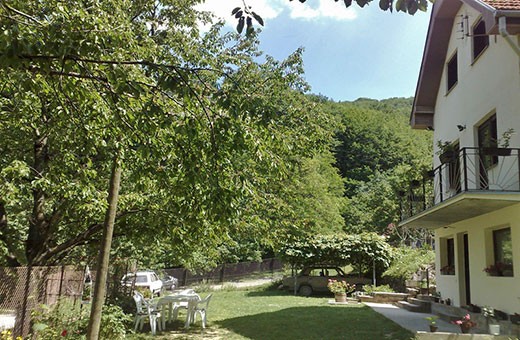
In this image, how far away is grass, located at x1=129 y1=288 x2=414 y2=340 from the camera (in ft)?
35.8

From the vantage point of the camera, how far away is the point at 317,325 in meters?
12.3

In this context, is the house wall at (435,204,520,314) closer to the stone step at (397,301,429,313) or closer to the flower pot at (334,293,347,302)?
the stone step at (397,301,429,313)

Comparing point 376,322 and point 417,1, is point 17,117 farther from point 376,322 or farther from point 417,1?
point 376,322

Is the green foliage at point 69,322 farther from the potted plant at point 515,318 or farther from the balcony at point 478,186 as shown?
the potted plant at point 515,318

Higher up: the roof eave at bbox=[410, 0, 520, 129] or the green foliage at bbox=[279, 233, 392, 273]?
the roof eave at bbox=[410, 0, 520, 129]

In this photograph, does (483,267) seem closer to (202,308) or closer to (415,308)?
(415,308)

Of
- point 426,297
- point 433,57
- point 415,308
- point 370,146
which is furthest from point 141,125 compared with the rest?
point 370,146

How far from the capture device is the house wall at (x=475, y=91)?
31.4 ft

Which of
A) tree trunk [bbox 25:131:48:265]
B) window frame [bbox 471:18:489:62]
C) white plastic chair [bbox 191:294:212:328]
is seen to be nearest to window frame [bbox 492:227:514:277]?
window frame [bbox 471:18:489:62]

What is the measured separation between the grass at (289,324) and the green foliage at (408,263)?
4.74 meters

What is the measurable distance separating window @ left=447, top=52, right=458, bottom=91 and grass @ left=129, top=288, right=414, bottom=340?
24.8 ft

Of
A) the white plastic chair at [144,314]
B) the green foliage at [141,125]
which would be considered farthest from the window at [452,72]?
the white plastic chair at [144,314]

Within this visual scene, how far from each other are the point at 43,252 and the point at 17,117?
16.0 ft

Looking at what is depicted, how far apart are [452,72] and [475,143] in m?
3.44
